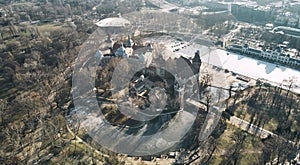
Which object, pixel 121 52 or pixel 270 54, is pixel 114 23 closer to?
pixel 121 52

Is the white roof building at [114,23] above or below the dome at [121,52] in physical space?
above

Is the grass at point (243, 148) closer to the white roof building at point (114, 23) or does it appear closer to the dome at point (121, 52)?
the dome at point (121, 52)

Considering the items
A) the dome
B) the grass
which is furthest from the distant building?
the grass

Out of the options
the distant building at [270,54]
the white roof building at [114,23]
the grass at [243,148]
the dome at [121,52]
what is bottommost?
the grass at [243,148]

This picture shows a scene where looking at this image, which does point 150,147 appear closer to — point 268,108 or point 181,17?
point 268,108

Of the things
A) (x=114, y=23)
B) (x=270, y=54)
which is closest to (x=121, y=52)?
(x=114, y=23)

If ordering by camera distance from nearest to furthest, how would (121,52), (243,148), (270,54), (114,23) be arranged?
(243,148) → (121,52) → (270,54) → (114,23)

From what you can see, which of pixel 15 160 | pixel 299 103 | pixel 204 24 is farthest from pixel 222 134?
pixel 204 24

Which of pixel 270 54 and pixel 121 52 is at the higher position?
pixel 121 52

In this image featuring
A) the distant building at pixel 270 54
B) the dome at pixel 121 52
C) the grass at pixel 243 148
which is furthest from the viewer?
the distant building at pixel 270 54

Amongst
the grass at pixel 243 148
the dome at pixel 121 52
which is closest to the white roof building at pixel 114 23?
the dome at pixel 121 52

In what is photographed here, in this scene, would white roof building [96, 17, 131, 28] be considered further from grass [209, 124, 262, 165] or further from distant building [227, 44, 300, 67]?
grass [209, 124, 262, 165]
